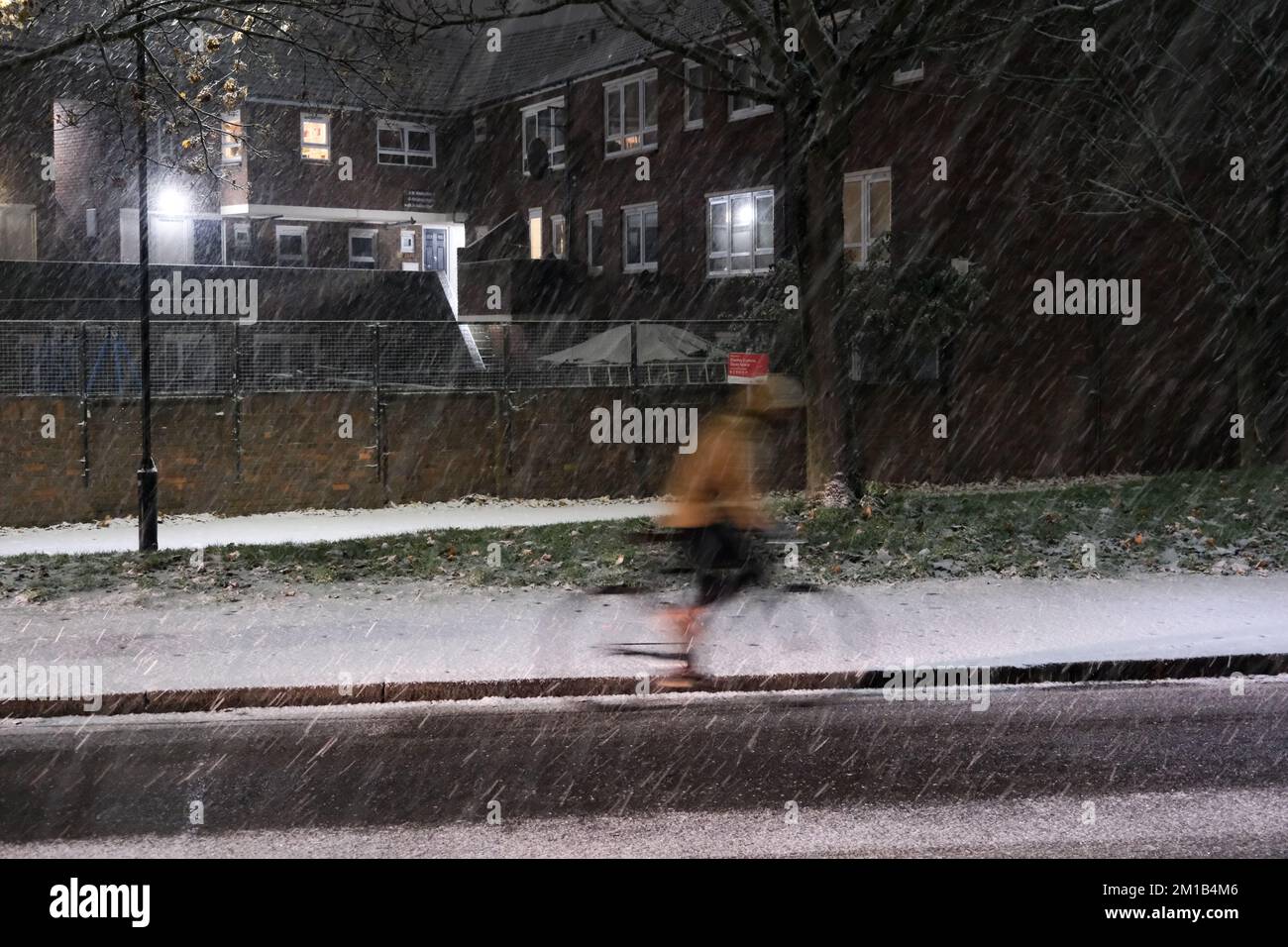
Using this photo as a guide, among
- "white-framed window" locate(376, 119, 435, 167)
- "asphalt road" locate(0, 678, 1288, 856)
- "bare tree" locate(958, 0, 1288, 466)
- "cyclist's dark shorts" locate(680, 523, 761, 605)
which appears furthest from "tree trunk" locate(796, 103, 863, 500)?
"white-framed window" locate(376, 119, 435, 167)

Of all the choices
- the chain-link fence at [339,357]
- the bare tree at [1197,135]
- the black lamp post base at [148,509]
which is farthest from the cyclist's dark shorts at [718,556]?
the bare tree at [1197,135]

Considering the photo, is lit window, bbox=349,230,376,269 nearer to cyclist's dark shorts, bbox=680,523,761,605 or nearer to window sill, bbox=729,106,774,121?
window sill, bbox=729,106,774,121

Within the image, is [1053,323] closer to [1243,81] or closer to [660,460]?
[1243,81]

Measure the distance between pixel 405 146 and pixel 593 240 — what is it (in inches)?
423

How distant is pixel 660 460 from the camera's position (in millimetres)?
23031

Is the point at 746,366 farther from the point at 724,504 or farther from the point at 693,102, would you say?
the point at 693,102

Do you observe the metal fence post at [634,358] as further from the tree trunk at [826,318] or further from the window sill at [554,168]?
the window sill at [554,168]

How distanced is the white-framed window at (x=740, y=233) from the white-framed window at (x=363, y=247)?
17.3 m

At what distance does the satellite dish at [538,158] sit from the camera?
40188 mm

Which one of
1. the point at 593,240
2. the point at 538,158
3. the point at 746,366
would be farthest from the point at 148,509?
the point at 538,158

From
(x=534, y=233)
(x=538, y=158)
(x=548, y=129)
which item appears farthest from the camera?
(x=534, y=233)

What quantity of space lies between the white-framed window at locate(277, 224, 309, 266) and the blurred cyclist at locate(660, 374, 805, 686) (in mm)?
38775

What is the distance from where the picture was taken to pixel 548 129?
41.1 m

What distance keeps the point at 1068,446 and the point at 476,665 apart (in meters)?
18.7
